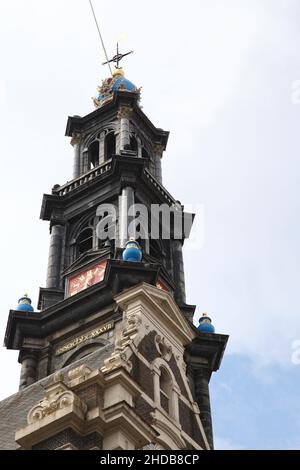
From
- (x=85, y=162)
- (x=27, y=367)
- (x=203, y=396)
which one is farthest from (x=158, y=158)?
(x=27, y=367)

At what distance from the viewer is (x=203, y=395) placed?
40969 mm

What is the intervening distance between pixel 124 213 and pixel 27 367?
8.50 m

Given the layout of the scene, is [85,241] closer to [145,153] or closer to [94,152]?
[94,152]

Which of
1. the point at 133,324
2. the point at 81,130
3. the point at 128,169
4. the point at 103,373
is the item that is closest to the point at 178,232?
the point at 128,169

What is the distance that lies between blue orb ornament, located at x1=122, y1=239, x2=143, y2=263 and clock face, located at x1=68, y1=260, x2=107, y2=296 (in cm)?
191

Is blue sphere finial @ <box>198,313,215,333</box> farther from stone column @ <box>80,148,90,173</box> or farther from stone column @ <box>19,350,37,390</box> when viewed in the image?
stone column @ <box>80,148,90,173</box>

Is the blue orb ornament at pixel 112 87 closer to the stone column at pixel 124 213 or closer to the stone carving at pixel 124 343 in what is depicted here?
the stone column at pixel 124 213

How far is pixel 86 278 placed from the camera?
43.3m

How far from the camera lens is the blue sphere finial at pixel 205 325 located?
43.5 meters

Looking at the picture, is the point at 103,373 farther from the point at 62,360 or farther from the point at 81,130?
the point at 81,130

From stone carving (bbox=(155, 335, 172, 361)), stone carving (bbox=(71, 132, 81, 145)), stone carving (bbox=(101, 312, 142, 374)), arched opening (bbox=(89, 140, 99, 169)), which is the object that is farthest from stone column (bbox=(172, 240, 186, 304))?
stone carving (bbox=(101, 312, 142, 374))

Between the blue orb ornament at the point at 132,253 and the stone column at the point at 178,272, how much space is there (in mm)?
4373
